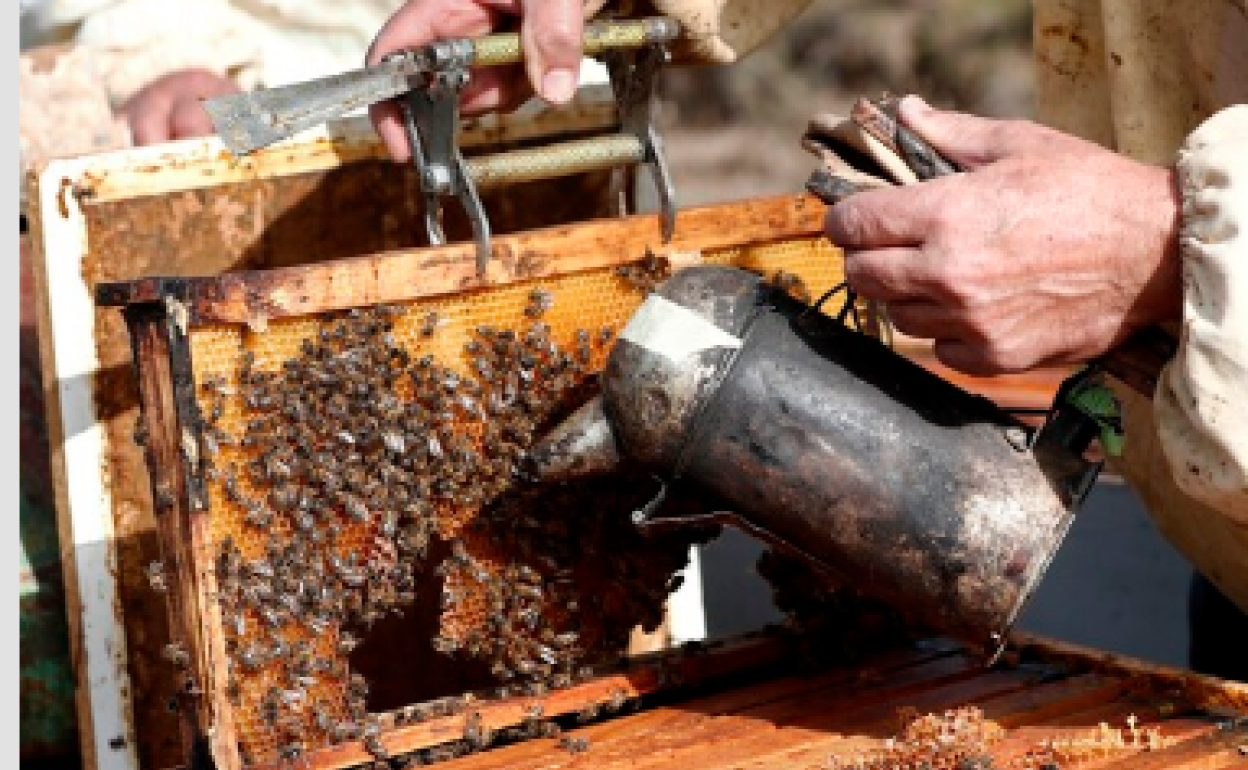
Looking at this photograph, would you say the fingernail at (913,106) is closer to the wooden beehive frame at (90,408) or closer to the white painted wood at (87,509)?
the wooden beehive frame at (90,408)

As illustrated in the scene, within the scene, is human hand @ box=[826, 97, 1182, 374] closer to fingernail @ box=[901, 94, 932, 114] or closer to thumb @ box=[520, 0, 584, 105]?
fingernail @ box=[901, 94, 932, 114]

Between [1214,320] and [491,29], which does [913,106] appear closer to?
[1214,320]

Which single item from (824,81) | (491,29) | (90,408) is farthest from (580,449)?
(824,81)

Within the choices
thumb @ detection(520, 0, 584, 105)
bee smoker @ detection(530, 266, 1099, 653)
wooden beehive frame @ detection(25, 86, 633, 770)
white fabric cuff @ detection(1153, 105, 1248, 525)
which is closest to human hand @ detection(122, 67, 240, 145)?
wooden beehive frame @ detection(25, 86, 633, 770)

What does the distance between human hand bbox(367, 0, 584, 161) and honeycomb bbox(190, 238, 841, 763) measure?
0.34 metres

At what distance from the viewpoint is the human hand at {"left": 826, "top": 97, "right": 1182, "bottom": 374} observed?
2283mm

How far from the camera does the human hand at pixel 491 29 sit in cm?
276

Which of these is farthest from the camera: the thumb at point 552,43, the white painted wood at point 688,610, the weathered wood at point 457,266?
the white painted wood at point 688,610

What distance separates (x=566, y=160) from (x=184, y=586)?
91 centimetres

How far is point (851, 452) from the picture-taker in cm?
232

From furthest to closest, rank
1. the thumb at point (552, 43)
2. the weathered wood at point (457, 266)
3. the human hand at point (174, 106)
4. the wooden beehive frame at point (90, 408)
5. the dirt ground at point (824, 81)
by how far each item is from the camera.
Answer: the dirt ground at point (824, 81) → the human hand at point (174, 106) → the wooden beehive frame at point (90, 408) → the thumb at point (552, 43) → the weathered wood at point (457, 266)

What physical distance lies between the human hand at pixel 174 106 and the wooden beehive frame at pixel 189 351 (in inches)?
52.3

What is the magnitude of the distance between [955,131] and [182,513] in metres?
1.19

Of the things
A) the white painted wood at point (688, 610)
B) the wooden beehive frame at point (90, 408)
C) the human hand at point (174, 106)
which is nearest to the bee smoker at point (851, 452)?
the wooden beehive frame at point (90, 408)
